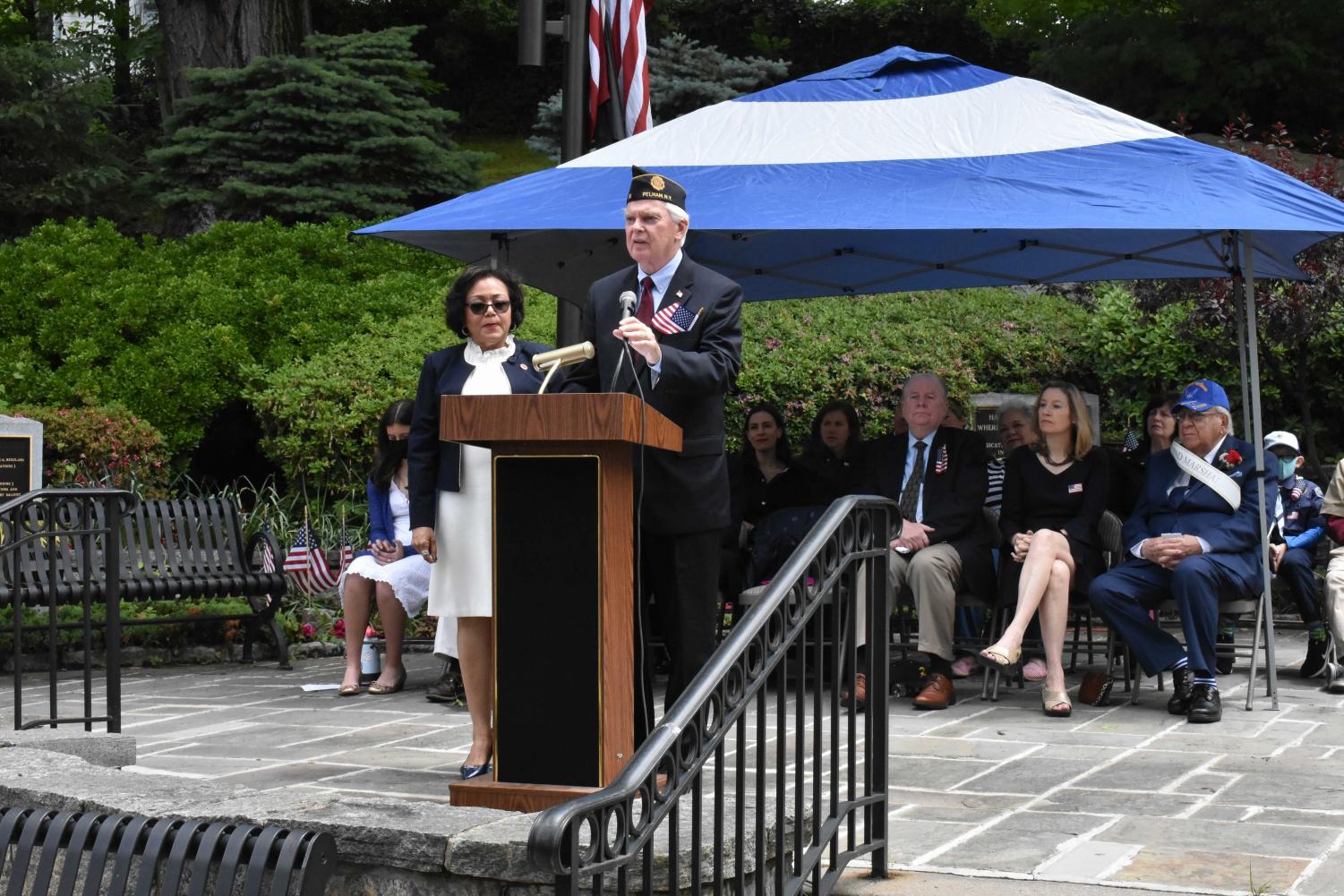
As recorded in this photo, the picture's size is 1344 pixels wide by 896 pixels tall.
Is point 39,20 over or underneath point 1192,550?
over

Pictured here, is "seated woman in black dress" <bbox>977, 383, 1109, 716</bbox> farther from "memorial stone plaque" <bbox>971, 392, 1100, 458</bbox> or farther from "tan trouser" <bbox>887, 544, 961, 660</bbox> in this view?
"memorial stone plaque" <bbox>971, 392, 1100, 458</bbox>

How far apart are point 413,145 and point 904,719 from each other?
11812 mm

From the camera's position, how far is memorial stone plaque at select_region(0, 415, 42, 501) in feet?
31.6

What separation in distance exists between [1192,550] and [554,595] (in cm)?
393

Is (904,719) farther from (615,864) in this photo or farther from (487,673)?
(615,864)

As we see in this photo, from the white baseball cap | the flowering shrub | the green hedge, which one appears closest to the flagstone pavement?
the green hedge

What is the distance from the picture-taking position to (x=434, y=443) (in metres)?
4.99

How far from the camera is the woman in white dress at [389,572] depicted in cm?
736

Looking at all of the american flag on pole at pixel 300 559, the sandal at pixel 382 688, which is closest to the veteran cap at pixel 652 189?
the sandal at pixel 382 688

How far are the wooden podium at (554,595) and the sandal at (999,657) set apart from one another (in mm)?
3184

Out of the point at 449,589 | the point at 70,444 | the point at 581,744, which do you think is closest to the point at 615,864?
the point at 581,744

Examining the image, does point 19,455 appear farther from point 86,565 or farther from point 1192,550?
point 1192,550

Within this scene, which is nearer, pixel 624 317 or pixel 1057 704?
pixel 624 317

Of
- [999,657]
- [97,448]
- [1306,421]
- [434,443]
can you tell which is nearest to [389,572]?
[434,443]
